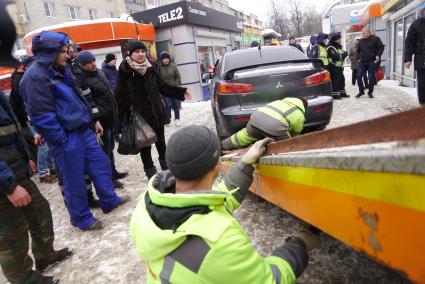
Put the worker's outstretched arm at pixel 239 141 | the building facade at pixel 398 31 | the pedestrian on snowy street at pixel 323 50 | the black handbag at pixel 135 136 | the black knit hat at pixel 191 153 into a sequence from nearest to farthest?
1. the black knit hat at pixel 191 153
2. the worker's outstretched arm at pixel 239 141
3. the black handbag at pixel 135 136
4. the pedestrian on snowy street at pixel 323 50
5. the building facade at pixel 398 31

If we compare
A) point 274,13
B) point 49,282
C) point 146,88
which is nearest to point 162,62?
point 146,88

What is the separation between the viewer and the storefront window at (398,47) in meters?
10.5

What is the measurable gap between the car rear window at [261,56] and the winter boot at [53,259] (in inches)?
127

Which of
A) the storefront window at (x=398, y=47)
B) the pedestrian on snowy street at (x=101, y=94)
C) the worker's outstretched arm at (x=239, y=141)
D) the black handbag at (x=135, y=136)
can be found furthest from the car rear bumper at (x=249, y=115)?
the storefront window at (x=398, y=47)

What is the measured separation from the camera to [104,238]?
3.23 metres

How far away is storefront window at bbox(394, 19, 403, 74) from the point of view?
413 inches

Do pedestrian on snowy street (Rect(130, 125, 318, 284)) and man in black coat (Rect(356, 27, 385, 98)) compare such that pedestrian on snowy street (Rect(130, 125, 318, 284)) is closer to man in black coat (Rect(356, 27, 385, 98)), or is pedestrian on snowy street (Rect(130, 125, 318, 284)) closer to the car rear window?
the car rear window

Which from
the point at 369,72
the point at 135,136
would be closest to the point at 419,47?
the point at 369,72

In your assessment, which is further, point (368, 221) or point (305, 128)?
point (305, 128)

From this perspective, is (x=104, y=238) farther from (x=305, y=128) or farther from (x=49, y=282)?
(x=305, y=128)

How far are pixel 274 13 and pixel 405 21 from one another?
1861 inches

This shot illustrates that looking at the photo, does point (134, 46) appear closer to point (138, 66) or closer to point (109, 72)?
point (138, 66)

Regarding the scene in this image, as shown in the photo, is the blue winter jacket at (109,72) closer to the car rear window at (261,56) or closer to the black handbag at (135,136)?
the car rear window at (261,56)

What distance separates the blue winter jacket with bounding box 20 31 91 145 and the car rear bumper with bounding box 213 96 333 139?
1796mm
